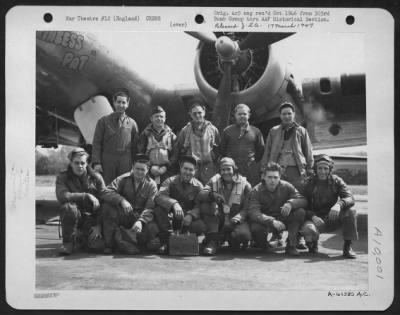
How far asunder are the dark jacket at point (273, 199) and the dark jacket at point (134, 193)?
706 millimetres

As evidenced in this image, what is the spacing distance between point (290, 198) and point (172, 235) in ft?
2.85

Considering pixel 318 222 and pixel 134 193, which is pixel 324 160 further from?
pixel 134 193

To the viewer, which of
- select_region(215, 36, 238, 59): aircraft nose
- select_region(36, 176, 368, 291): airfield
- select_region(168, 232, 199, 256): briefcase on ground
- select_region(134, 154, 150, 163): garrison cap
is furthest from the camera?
select_region(215, 36, 238, 59): aircraft nose

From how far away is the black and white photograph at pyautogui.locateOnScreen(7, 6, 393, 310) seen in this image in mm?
3193

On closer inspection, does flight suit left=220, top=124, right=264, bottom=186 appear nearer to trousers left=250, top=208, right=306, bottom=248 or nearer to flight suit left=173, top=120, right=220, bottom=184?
flight suit left=173, top=120, right=220, bottom=184

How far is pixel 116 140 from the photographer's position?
11.3 feet

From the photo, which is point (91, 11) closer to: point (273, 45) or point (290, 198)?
point (273, 45)

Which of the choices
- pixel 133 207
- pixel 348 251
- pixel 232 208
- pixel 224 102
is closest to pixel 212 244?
pixel 232 208

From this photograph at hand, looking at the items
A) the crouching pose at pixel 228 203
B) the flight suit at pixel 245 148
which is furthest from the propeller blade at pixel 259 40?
the crouching pose at pixel 228 203

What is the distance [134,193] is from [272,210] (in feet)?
3.21

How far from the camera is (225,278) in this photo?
3170 millimetres

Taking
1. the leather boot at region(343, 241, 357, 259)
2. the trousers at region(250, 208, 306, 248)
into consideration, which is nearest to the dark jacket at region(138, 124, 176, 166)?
the trousers at region(250, 208, 306, 248)

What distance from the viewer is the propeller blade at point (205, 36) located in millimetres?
3357

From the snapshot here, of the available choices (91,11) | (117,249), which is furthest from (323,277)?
(91,11)
